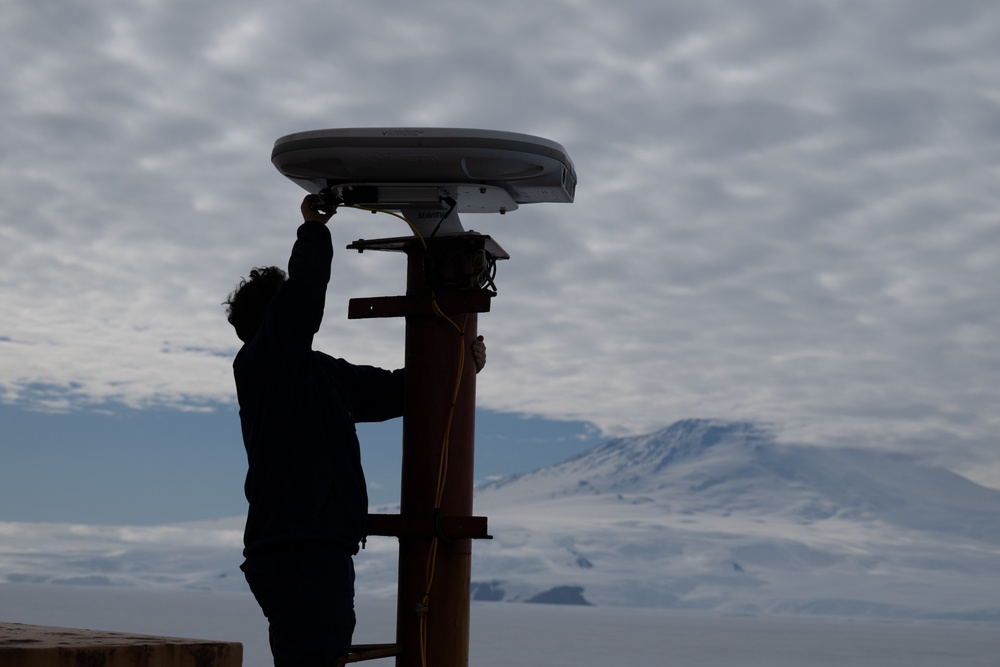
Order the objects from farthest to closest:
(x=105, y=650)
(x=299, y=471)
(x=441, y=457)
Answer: (x=441, y=457), (x=299, y=471), (x=105, y=650)

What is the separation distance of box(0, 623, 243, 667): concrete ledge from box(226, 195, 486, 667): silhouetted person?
811 mm

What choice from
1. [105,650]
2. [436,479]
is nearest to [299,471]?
[436,479]

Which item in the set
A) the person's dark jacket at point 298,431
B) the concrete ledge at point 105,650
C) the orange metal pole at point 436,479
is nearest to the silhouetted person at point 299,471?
the person's dark jacket at point 298,431

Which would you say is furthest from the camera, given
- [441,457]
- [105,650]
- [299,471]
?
[441,457]

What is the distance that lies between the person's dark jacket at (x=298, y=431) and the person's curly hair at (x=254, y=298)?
0.52ft

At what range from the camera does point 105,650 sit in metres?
2.42

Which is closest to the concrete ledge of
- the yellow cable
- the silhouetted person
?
the silhouetted person

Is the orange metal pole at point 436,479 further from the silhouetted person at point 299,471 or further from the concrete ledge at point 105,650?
the concrete ledge at point 105,650

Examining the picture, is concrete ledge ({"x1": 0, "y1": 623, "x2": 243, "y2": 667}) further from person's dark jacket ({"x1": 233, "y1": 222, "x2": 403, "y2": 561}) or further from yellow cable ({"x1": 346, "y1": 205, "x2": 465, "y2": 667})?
yellow cable ({"x1": 346, "y1": 205, "x2": 465, "y2": 667})

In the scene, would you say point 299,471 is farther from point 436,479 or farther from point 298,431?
point 436,479

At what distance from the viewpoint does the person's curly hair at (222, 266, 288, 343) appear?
385 centimetres

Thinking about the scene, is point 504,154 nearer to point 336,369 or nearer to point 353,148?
point 353,148

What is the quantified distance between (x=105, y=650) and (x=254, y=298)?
1632 mm

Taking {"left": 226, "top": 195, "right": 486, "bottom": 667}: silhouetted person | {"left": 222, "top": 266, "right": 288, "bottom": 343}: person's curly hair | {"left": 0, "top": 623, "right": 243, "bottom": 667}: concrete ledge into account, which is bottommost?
{"left": 0, "top": 623, "right": 243, "bottom": 667}: concrete ledge
